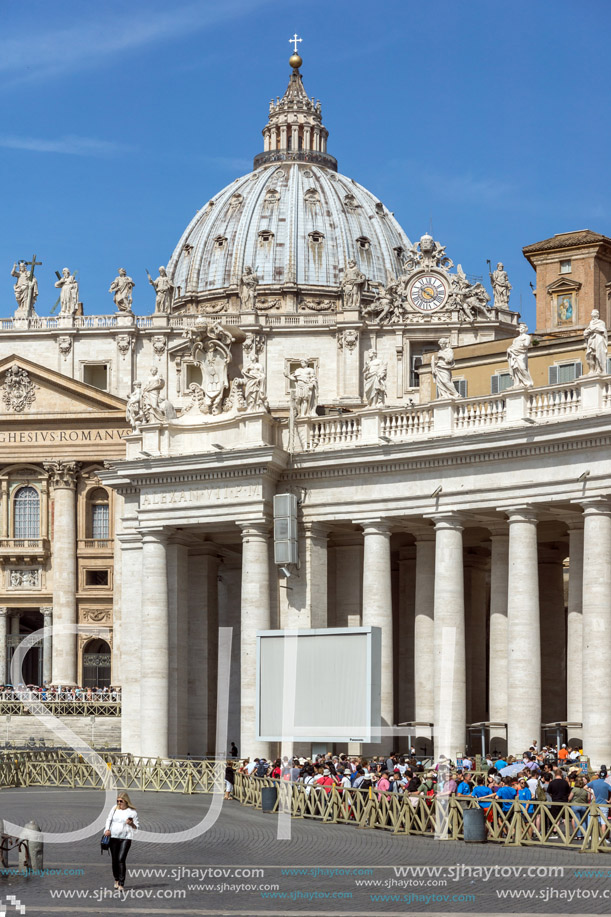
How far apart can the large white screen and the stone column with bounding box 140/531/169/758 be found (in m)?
5.42

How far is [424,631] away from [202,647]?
7.45m

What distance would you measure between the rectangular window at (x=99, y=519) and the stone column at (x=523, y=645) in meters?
58.8

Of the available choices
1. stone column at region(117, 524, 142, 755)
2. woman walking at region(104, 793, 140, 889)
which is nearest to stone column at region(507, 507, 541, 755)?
stone column at region(117, 524, 142, 755)

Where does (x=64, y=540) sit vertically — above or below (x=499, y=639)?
above

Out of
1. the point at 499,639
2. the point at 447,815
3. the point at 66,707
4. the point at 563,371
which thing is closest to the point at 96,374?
the point at 66,707

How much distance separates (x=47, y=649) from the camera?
99750 millimetres

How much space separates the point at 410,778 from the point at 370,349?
70.0 metres

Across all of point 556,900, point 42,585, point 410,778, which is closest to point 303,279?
point 42,585

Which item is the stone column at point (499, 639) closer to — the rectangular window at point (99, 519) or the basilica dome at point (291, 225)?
the rectangular window at point (99, 519)

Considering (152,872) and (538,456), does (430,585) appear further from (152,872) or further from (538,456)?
(152,872)

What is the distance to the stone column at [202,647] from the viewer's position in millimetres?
52531

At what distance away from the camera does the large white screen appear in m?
43.9

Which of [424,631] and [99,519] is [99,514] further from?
[424,631]

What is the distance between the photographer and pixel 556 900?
2644 centimetres
